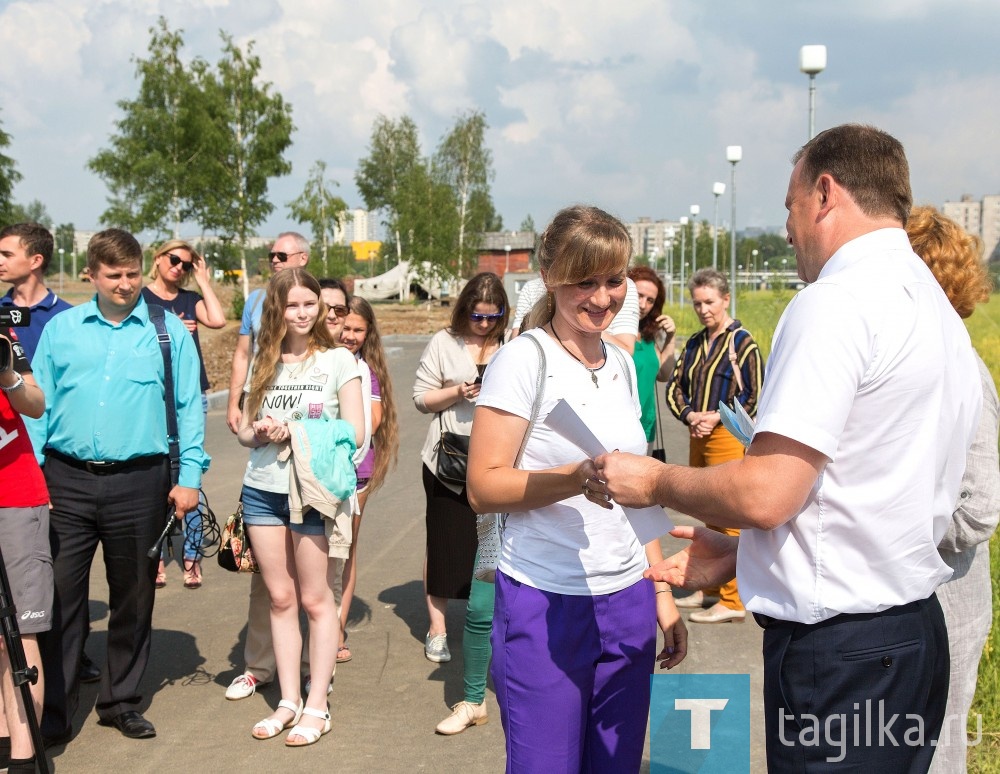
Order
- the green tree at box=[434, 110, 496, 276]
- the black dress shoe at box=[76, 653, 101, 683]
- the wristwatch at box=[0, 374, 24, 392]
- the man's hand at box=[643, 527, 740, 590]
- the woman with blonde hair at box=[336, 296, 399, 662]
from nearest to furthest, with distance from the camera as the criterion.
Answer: the man's hand at box=[643, 527, 740, 590], the wristwatch at box=[0, 374, 24, 392], the black dress shoe at box=[76, 653, 101, 683], the woman with blonde hair at box=[336, 296, 399, 662], the green tree at box=[434, 110, 496, 276]

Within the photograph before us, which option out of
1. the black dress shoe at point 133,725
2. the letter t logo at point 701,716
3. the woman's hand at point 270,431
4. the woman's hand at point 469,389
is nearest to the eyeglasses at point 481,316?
the woman's hand at point 469,389

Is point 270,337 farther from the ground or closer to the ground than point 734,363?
farther from the ground

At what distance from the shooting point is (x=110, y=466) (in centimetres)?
454

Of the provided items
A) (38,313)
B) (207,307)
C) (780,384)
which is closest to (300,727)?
(38,313)

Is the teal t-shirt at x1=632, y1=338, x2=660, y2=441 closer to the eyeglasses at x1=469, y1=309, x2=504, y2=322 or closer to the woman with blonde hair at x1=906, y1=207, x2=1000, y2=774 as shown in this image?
the eyeglasses at x1=469, y1=309, x2=504, y2=322

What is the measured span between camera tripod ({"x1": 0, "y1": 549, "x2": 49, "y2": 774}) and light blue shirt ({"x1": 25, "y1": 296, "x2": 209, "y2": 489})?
0.73 meters

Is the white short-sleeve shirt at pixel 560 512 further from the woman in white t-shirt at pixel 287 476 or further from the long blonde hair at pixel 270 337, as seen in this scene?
the long blonde hair at pixel 270 337

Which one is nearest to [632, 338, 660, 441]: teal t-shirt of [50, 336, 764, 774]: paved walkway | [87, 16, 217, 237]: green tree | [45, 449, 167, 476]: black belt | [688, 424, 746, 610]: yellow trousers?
[688, 424, 746, 610]: yellow trousers

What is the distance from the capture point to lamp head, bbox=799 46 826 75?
1520 centimetres

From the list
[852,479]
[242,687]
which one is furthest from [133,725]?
[852,479]

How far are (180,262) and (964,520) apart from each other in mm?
5743

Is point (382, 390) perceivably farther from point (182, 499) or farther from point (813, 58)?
point (813, 58)

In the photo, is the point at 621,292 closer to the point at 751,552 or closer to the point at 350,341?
the point at 751,552

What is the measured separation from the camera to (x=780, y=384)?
6.65ft
